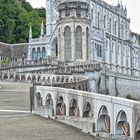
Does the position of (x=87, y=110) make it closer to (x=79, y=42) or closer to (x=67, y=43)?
(x=67, y=43)

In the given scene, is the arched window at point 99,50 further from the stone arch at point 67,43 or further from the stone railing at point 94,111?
the stone railing at point 94,111

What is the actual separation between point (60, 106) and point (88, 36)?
69.2 metres

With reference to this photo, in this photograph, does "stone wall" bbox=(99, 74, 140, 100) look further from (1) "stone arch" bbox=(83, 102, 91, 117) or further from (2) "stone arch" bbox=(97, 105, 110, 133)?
(2) "stone arch" bbox=(97, 105, 110, 133)

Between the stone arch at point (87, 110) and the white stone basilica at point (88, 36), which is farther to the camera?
the white stone basilica at point (88, 36)

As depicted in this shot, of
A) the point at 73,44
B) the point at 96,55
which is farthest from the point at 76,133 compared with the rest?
the point at 96,55

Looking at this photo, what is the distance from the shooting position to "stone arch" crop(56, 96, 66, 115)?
22894 mm

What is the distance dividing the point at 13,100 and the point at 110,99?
13.0 metres

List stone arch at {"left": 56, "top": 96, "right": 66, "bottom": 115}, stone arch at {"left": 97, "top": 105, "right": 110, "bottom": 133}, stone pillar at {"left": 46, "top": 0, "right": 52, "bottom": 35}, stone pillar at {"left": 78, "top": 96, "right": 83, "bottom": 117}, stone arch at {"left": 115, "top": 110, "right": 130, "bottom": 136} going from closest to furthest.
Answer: stone arch at {"left": 115, "top": 110, "right": 130, "bottom": 136}, stone arch at {"left": 97, "top": 105, "right": 110, "bottom": 133}, stone pillar at {"left": 78, "top": 96, "right": 83, "bottom": 117}, stone arch at {"left": 56, "top": 96, "right": 66, "bottom": 115}, stone pillar at {"left": 46, "top": 0, "right": 52, "bottom": 35}

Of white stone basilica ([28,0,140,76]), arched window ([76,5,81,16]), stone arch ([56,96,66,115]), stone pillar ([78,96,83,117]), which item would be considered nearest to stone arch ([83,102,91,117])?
stone pillar ([78,96,83,117])

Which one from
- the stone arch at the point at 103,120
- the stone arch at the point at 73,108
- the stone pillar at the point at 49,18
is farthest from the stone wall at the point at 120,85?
the stone arch at the point at 103,120

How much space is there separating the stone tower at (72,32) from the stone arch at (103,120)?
68.9 m

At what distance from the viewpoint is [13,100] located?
30219 millimetres

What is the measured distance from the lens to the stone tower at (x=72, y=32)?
88.5m

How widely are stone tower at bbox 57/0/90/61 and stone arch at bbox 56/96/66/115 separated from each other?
212 ft
